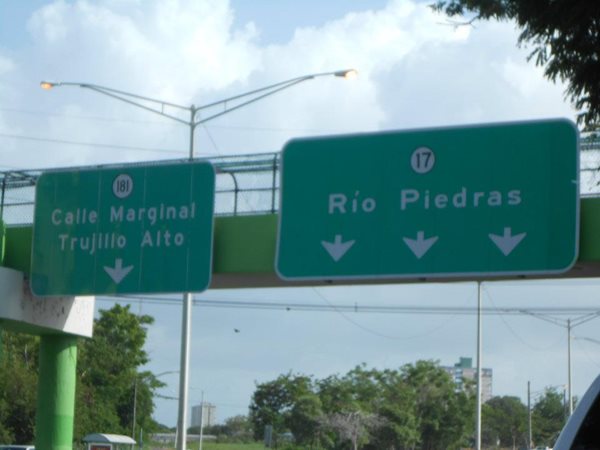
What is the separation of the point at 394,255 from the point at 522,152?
2.49 metres

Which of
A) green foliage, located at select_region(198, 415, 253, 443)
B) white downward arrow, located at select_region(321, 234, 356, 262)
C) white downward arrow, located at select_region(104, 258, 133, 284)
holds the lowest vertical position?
green foliage, located at select_region(198, 415, 253, 443)

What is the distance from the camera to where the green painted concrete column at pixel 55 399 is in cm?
2520

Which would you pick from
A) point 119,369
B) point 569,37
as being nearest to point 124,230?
point 569,37

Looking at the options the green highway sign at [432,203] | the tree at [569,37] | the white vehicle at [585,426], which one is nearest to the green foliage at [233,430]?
the green highway sign at [432,203]

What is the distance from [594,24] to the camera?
42.3 ft

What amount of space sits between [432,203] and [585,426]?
12482mm

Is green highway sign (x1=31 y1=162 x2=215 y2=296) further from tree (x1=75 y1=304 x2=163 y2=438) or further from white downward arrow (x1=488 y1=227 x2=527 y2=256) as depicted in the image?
tree (x1=75 y1=304 x2=163 y2=438)

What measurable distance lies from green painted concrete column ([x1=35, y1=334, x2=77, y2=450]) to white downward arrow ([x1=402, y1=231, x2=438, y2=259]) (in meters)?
8.72

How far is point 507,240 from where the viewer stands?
19188 mm

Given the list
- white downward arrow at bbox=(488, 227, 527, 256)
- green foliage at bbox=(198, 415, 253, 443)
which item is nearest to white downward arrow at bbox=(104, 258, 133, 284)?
white downward arrow at bbox=(488, 227, 527, 256)

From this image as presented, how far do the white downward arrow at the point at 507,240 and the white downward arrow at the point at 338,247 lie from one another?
230cm

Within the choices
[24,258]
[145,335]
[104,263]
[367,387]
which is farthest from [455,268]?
[367,387]

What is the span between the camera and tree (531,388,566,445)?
366ft

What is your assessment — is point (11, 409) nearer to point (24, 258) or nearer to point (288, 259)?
point (24, 258)
